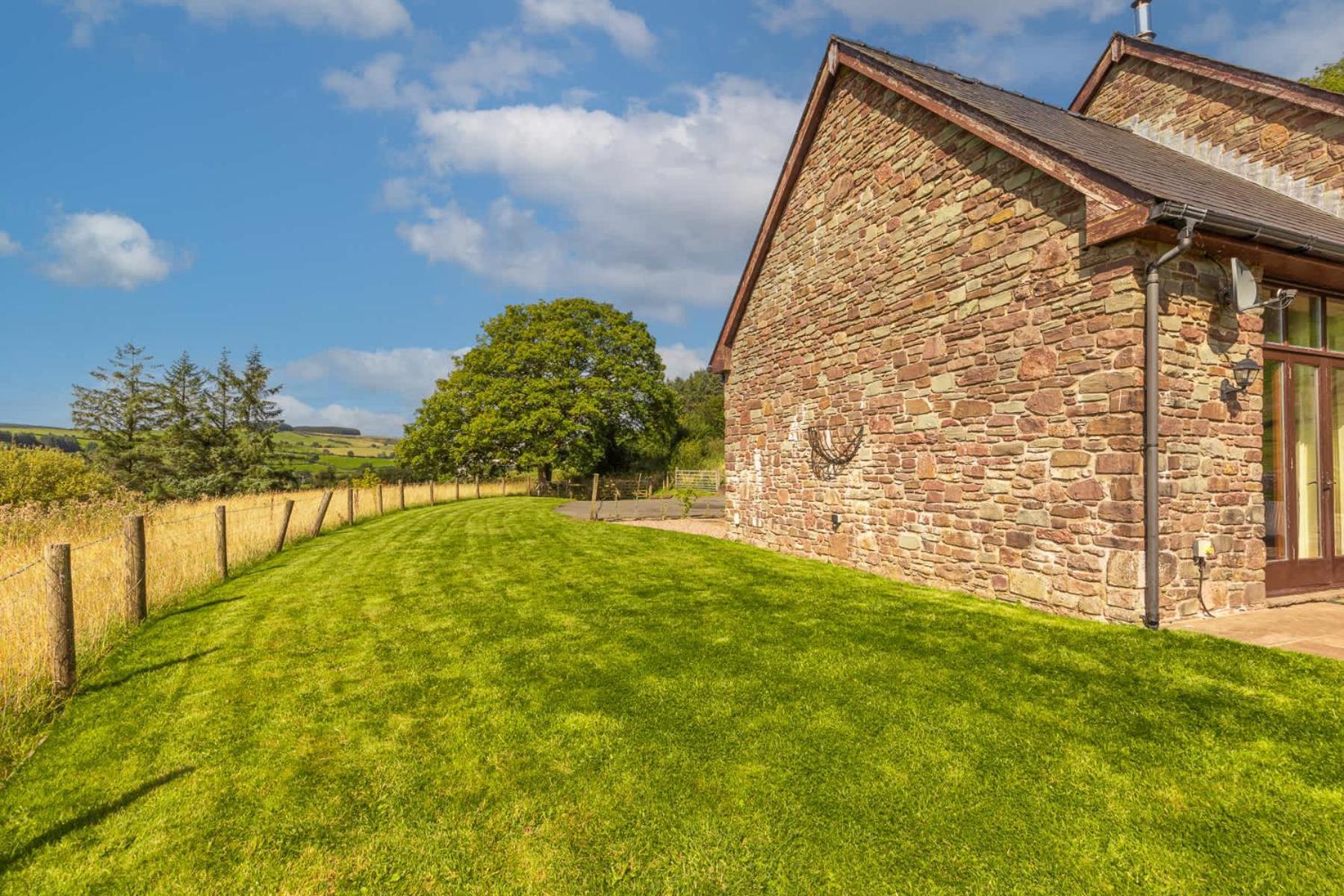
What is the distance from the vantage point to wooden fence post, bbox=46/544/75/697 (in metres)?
Answer: 4.86

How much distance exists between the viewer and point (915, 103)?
8.78 metres

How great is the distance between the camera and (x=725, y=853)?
297 cm

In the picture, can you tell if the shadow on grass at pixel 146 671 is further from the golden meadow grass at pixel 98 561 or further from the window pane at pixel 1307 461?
the window pane at pixel 1307 461

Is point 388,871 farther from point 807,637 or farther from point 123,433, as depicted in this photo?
point 123,433

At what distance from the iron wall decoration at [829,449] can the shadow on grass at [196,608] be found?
936 cm

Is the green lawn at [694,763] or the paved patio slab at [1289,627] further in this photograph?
the paved patio slab at [1289,627]

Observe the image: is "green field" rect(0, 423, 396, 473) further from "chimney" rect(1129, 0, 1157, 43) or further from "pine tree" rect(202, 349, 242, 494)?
"chimney" rect(1129, 0, 1157, 43)

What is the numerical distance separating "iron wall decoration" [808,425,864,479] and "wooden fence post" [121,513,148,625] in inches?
387

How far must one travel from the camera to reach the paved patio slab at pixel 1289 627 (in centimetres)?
517

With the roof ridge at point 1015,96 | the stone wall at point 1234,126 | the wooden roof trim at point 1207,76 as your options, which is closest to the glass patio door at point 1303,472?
the roof ridge at point 1015,96

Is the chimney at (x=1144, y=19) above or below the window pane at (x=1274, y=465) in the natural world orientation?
above

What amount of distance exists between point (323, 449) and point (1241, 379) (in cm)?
6579

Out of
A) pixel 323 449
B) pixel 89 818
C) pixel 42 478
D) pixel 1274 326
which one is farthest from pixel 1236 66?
pixel 323 449

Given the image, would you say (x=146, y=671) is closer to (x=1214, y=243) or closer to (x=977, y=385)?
(x=977, y=385)
